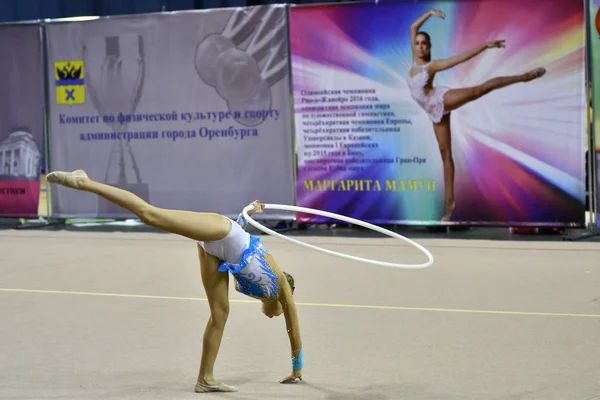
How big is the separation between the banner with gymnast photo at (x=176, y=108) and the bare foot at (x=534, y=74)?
2.99 meters

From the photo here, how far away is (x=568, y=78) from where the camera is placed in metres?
12.0

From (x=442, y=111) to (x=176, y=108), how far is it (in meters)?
3.58

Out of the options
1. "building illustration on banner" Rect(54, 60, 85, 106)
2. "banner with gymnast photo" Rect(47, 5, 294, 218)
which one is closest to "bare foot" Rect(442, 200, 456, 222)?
"banner with gymnast photo" Rect(47, 5, 294, 218)

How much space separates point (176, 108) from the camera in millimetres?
14000

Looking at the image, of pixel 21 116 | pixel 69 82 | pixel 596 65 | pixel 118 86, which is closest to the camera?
pixel 596 65

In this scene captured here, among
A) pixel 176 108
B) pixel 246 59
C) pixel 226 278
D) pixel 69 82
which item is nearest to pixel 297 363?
pixel 226 278

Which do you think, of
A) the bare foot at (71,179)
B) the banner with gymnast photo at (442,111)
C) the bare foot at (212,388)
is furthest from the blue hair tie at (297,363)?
the banner with gymnast photo at (442,111)

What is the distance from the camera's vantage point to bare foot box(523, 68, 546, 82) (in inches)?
476

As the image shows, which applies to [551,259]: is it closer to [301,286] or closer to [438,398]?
[301,286]

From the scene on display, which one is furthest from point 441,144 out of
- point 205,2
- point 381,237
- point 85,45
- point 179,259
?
point 205,2

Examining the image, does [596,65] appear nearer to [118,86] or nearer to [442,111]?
[442,111]

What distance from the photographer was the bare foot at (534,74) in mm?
12078

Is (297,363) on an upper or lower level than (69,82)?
lower

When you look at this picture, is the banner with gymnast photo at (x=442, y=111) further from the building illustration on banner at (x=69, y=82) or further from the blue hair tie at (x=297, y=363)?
the blue hair tie at (x=297, y=363)
